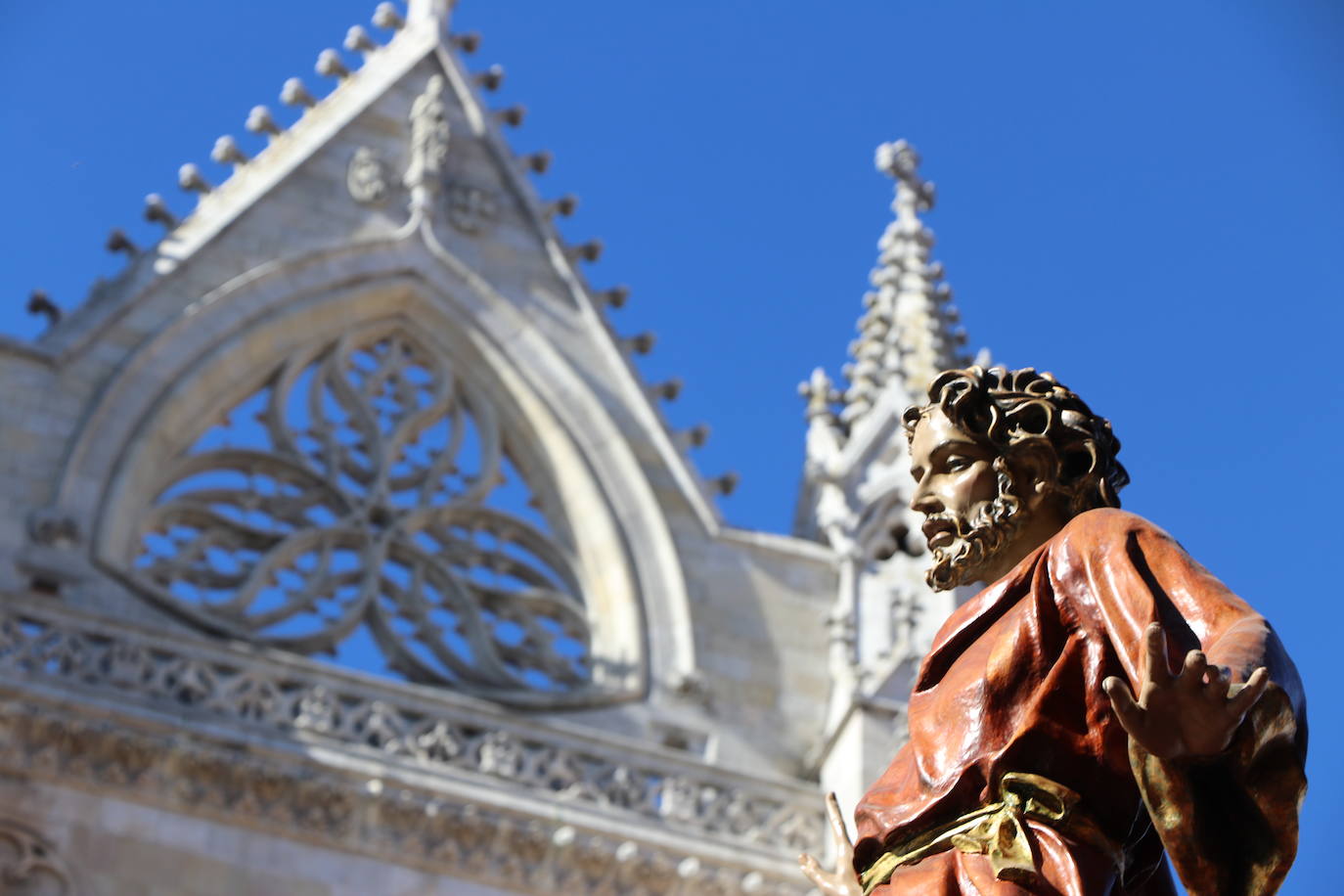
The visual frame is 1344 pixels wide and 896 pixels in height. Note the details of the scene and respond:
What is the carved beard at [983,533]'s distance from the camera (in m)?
3.96

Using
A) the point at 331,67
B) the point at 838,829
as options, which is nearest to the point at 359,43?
the point at 331,67

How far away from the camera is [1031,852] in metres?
3.50

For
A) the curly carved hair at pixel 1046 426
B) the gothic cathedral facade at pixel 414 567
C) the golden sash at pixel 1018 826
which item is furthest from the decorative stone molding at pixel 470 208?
the golden sash at pixel 1018 826

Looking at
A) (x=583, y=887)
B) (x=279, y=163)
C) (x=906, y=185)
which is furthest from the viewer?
(x=906, y=185)

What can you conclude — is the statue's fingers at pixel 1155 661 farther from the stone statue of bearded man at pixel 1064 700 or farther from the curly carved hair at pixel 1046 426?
the curly carved hair at pixel 1046 426

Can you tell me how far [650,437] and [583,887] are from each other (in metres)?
3.98

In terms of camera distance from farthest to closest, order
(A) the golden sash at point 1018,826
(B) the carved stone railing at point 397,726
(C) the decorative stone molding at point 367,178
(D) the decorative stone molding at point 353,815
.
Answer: (C) the decorative stone molding at point 367,178 → (B) the carved stone railing at point 397,726 → (D) the decorative stone molding at point 353,815 → (A) the golden sash at point 1018,826

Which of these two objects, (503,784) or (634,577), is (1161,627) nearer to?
(503,784)

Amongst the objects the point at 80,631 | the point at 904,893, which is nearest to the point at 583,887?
the point at 80,631

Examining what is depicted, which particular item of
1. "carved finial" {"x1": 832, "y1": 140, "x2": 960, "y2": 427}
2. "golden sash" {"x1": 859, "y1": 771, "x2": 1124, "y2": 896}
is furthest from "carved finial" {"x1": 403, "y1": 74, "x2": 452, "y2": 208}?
"golden sash" {"x1": 859, "y1": 771, "x2": 1124, "y2": 896}

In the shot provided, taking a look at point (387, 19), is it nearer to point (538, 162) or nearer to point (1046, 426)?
point (538, 162)

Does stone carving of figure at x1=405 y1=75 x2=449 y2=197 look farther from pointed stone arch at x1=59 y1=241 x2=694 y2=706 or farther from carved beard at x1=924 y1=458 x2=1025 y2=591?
carved beard at x1=924 y1=458 x2=1025 y2=591

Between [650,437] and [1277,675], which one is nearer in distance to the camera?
[1277,675]

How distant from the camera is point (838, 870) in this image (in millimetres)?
4043
